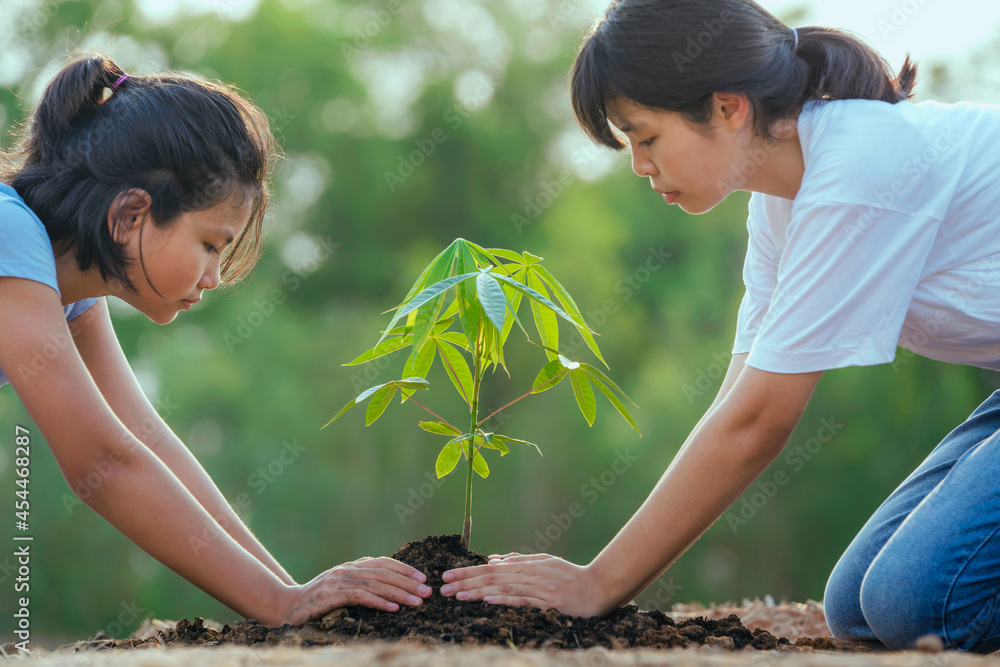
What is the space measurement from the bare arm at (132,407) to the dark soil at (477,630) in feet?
1.15

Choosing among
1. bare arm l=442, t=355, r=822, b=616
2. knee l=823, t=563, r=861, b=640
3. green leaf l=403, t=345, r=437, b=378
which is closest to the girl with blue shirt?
bare arm l=442, t=355, r=822, b=616

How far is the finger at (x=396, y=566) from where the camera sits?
5.25ft

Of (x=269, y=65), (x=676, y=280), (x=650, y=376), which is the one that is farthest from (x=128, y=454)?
(x=269, y=65)

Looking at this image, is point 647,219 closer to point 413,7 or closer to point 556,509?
point 556,509

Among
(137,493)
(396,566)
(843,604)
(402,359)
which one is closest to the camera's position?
(137,493)

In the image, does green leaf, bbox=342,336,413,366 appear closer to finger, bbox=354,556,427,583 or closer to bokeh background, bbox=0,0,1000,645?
finger, bbox=354,556,427,583

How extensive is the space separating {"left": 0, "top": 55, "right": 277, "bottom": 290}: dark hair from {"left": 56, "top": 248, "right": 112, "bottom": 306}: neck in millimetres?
28

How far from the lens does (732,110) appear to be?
164cm

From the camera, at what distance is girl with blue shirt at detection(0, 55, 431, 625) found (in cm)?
146

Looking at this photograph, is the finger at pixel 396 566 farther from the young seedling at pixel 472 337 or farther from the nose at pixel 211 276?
the nose at pixel 211 276

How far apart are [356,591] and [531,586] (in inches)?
14.6

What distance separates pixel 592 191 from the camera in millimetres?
6520

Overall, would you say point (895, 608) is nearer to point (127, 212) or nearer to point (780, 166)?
point (780, 166)

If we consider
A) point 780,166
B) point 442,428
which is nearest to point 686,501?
point 442,428
